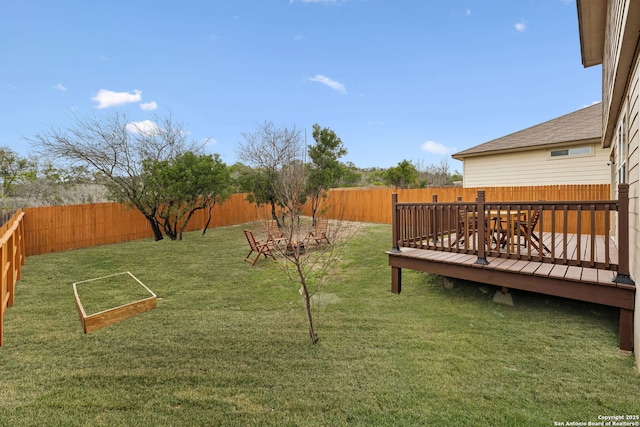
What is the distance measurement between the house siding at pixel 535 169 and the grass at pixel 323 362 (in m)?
7.86

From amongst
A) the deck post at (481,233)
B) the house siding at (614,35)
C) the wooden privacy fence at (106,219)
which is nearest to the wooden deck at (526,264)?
the deck post at (481,233)

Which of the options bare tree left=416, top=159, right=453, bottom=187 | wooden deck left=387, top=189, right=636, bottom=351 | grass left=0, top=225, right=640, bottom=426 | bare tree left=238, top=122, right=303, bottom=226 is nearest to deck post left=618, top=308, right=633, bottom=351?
wooden deck left=387, top=189, right=636, bottom=351

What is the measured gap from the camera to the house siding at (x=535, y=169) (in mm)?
9477

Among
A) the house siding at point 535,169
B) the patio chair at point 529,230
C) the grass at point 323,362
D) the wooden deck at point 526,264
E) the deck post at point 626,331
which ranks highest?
the house siding at point 535,169

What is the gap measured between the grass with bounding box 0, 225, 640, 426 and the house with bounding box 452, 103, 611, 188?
789cm

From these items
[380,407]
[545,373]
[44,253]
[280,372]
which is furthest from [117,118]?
[545,373]

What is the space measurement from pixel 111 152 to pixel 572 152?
15081 millimetres

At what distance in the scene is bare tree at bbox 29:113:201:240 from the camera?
9366 mm

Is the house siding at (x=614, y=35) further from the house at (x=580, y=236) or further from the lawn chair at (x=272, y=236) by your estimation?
the lawn chair at (x=272, y=236)

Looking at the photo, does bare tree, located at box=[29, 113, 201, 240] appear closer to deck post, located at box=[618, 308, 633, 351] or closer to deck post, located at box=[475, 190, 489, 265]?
deck post, located at box=[475, 190, 489, 265]

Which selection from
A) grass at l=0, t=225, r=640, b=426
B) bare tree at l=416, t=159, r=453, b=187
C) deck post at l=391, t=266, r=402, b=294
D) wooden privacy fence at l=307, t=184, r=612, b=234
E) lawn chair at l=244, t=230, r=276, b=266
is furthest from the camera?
bare tree at l=416, t=159, r=453, b=187

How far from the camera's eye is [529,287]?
11.9 ft

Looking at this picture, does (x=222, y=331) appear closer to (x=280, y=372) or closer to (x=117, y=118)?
(x=280, y=372)

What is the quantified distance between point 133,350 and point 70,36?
38.5 ft
